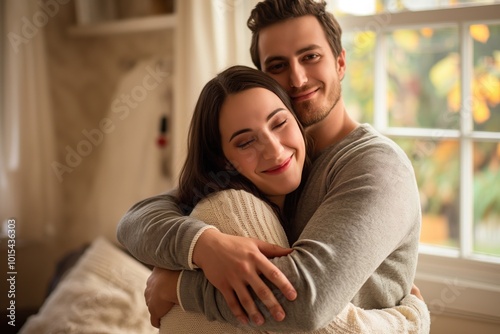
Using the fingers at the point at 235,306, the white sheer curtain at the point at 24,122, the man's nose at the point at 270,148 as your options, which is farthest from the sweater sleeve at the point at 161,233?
the white sheer curtain at the point at 24,122

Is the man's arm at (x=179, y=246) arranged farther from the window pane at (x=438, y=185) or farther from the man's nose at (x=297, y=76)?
the window pane at (x=438, y=185)

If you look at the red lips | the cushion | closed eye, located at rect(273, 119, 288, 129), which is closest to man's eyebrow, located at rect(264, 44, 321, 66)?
closed eye, located at rect(273, 119, 288, 129)

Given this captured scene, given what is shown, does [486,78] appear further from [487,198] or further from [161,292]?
[161,292]

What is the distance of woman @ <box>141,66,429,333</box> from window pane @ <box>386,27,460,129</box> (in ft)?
3.02

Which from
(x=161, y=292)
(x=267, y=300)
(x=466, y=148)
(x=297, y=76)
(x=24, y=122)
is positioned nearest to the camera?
(x=267, y=300)

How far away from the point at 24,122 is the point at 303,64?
6.72 feet

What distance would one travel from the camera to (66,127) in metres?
3.39

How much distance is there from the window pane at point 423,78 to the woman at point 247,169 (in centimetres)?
92

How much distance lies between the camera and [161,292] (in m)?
1.25

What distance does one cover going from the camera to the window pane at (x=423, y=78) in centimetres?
204

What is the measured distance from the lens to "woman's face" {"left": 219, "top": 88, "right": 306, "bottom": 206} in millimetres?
1271

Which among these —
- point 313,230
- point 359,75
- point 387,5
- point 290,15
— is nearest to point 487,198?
point 359,75

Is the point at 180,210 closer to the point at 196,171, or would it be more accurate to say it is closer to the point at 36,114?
the point at 196,171

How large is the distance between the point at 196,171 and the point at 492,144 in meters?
1.16
